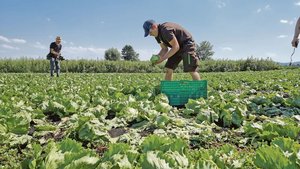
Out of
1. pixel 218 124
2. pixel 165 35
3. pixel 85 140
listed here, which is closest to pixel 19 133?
pixel 85 140

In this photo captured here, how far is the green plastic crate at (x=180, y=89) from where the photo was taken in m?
4.57

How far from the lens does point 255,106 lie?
432 cm

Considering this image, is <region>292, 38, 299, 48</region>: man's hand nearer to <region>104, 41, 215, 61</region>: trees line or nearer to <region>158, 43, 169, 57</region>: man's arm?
<region>158, 43, 169, 57</region>: man's arm

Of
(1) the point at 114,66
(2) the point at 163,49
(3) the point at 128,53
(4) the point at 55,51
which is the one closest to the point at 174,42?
(2) the point at 163,49

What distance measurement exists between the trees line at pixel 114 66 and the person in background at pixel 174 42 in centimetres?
2199

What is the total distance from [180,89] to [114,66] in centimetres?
2705

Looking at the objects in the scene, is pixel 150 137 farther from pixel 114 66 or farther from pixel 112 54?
pixel 112 54

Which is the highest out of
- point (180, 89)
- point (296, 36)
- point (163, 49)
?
point (296, 36)

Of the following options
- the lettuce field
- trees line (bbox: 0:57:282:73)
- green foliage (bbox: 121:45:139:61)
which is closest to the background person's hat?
the lettuce field

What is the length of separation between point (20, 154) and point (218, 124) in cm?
206

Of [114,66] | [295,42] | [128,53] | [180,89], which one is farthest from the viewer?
[128,53]

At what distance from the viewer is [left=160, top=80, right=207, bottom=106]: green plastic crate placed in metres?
4.57

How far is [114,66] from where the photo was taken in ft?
103

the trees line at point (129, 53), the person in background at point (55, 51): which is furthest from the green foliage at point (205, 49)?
the person in background at point (55, 51)
